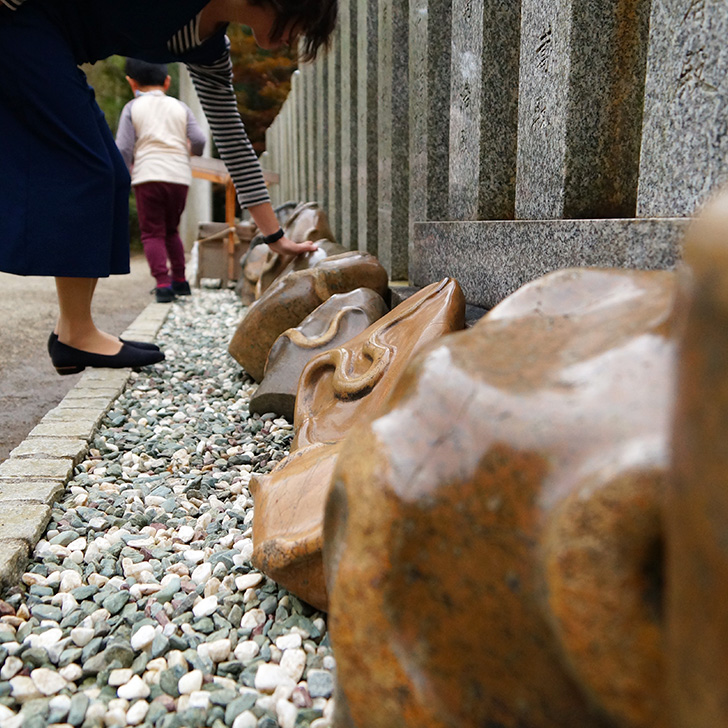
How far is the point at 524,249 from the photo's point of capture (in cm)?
198

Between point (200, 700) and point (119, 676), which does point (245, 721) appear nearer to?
point (200, 700)

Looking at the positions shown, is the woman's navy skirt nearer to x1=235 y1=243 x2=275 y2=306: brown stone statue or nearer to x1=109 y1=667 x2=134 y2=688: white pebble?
x1=109 y1=667 x2=134 y2=688: white pebble

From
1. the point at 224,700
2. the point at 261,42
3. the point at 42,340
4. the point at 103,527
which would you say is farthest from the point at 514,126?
the point at 42,340

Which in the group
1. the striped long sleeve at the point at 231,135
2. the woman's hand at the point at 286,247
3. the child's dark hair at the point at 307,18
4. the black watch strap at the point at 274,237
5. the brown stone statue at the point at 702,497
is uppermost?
the child's dark hair at the point at 307,18

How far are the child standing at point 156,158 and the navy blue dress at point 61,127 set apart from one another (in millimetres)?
2907

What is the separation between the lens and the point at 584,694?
2.11 ft

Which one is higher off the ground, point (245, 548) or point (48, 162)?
point (48, 162)

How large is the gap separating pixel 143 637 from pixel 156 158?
486 cm

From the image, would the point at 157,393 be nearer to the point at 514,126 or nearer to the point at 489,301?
the point at 489,301

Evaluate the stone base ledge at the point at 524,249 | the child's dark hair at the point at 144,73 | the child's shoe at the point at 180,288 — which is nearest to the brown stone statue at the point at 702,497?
the stone base ledge at the point at 524,249

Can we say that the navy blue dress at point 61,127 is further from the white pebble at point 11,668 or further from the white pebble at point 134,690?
the white pebble at point 134,690

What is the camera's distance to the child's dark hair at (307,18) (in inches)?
95.1

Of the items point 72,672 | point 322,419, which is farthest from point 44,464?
point 72,672

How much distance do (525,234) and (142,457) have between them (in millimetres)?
1343
